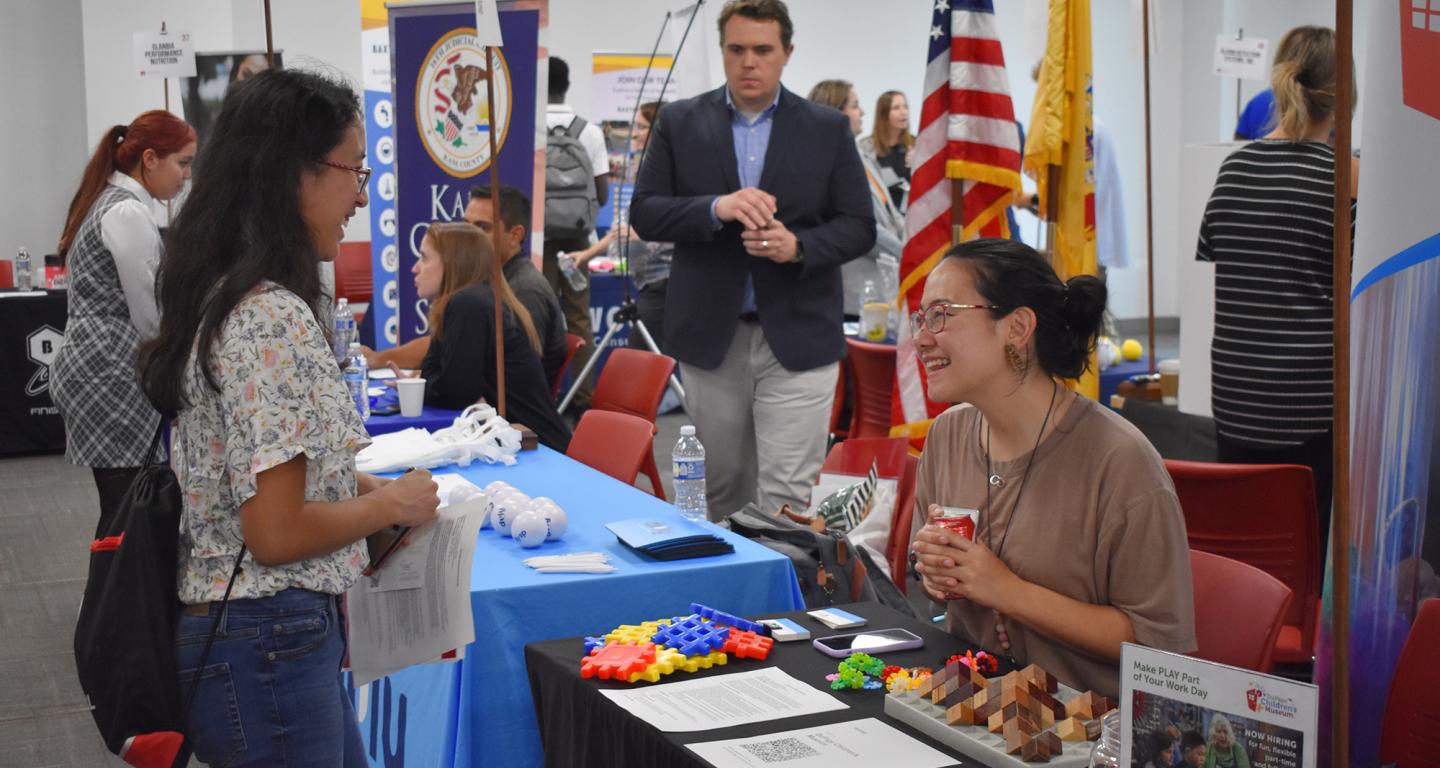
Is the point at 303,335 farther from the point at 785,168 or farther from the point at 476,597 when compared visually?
the point at 785,168

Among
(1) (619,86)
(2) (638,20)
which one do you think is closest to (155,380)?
(1) (619,86)

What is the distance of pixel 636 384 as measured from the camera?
4.61 metres

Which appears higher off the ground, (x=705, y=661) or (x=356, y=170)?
(x=356, y=170)

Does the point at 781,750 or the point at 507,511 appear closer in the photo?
the point at 781,750

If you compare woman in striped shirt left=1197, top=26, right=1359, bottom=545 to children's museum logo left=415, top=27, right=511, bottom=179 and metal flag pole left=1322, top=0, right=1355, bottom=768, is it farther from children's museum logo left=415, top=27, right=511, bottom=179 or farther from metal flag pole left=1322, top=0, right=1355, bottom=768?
children's museum logo left=415, top=27, right=511, bottom=179

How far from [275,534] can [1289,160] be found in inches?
99.1

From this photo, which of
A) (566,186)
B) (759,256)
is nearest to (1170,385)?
(759,256)

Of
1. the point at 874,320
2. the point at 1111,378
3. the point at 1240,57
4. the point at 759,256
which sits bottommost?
the point at 1111,378

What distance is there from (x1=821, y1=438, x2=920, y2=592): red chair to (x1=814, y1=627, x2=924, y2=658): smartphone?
3.21 feet

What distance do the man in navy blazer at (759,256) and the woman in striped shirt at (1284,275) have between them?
106cm

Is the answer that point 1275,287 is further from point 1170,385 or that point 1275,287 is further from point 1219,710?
point 1219,710

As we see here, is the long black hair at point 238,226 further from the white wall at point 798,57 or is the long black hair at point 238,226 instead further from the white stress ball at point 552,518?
the white wall at point 798,57

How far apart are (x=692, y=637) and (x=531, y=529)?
83 cm

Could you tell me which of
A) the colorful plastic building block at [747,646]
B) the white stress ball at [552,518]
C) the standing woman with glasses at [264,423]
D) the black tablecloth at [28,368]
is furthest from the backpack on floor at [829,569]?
the black tablecloth at [28,368]
